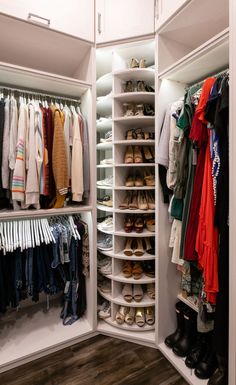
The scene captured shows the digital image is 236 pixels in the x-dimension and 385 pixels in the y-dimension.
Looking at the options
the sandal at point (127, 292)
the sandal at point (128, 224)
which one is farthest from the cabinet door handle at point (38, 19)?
the sandal at point (127, 292)

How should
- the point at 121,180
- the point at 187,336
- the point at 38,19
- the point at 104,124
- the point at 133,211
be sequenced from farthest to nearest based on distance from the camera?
1. the point at 104,124
2. the point at 121,180
3. the point at 133,211
4. the point at 187,336
5. the point at 38,19

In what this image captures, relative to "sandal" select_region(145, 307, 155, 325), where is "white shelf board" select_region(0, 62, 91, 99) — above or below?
above

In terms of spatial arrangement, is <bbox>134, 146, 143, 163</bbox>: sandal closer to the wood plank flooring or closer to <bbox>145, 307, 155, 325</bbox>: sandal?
<bbox>145, 307, 155, 325</bbox>: sandal

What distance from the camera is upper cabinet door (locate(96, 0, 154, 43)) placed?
4.69 ft

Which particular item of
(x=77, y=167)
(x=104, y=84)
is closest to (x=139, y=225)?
(x=77, y=167)

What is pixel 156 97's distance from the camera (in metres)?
1.44

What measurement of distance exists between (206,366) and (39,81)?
2.06 metres

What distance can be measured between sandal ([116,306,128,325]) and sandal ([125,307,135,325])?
3cm

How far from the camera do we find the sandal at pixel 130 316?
5.25 ft

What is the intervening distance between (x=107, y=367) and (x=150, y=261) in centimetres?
72

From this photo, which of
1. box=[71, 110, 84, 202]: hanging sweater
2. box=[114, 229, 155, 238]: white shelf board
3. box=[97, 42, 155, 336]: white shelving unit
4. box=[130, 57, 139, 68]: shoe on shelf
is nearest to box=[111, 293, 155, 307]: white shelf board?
box=[97, 42, 155, 336]: white shelving unit

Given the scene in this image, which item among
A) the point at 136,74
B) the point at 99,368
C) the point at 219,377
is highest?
the point at 136,74

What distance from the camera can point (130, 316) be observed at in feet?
5.30

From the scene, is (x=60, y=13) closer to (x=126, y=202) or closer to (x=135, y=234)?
(x=126, y=202)
